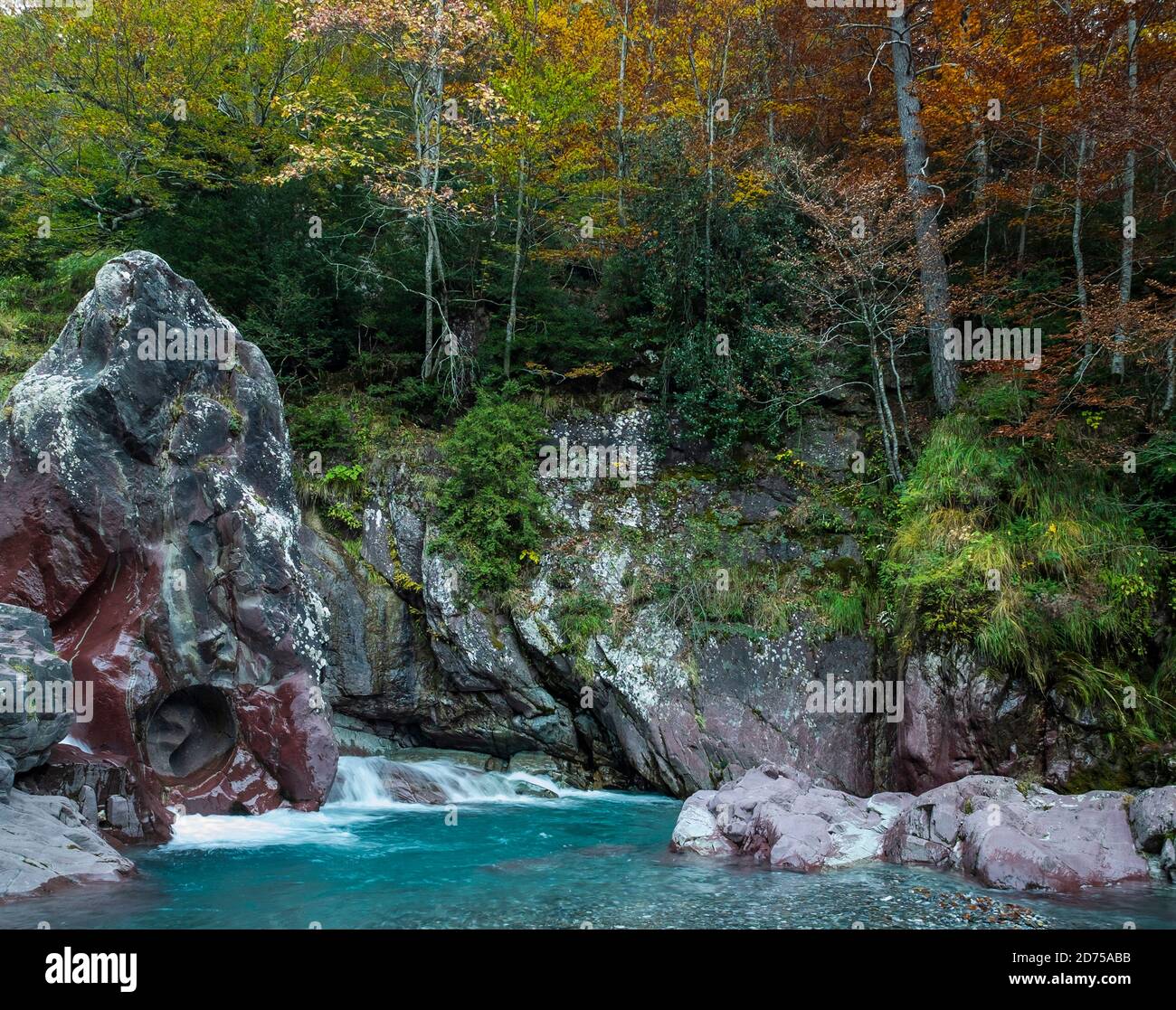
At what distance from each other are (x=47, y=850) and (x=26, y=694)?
4.68 feet

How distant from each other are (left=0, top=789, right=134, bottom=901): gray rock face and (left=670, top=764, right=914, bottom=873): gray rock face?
18.2 ft

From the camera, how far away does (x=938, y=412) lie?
14.8 m

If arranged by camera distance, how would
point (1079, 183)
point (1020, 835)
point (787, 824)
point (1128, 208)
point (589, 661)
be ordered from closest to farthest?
point (1020, 835) → point (787, 824) → point (1128, 208) → point (589, 661) → point (1079, 183)

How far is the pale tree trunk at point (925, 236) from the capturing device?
46.3 feet

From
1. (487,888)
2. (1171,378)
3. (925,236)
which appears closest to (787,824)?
(487,888)

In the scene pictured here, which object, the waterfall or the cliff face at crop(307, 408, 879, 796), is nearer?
the waterfall

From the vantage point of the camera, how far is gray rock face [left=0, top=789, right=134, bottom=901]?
6.34 metres

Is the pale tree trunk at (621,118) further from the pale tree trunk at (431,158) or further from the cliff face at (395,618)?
the cliff face at (395,618)

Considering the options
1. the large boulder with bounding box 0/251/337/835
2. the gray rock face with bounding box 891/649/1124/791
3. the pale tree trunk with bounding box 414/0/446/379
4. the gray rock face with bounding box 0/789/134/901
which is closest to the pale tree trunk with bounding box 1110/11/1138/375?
the gray rock face with bounding box 891/649/1124/791

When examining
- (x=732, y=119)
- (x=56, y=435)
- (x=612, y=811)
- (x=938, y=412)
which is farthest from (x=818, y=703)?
(x=732, y=119)

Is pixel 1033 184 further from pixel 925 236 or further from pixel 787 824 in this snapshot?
pixel 787 824

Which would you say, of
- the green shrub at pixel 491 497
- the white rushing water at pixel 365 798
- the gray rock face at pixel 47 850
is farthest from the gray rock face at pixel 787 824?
the gray rock face at pixel 47 850

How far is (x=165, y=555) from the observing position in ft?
32.9

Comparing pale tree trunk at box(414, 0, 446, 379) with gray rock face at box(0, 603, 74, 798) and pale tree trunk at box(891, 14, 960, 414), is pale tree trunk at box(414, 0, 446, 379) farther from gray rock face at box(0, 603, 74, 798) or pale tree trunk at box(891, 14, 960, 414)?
gray rock face at box(0, 603, 74, 798)
